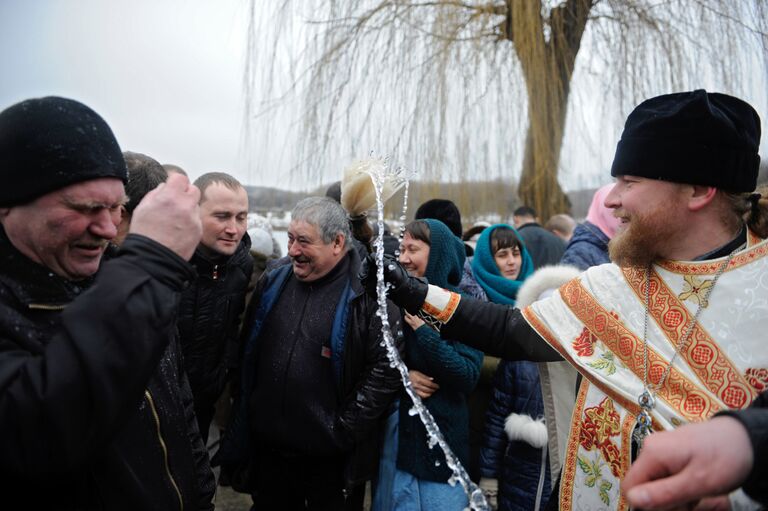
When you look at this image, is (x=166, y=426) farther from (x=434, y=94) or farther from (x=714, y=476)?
(x=434, y=94)

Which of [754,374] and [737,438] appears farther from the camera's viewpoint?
[754,374]

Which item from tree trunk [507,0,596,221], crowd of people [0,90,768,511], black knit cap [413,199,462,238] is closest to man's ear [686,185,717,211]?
crowd of people [0,90,768,511]

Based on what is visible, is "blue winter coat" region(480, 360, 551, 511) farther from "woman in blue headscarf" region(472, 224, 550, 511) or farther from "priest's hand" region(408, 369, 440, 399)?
"priest's hand" region(408, 369, 440, 399)

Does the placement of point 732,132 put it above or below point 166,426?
above

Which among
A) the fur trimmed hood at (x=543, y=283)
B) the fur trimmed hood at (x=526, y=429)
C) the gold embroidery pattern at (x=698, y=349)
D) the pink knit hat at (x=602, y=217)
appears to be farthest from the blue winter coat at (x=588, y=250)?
the gold embroidery pattern at (x=698, y=349)

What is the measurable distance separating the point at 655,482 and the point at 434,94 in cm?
391

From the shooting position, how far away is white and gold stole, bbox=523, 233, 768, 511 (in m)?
1.20

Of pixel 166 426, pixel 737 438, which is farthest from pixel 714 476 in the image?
pixel 166 426

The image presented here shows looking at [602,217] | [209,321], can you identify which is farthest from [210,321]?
[602,217]

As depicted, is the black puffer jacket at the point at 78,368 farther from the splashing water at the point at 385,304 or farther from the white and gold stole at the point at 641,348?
the white and gold stole at the point at 641,348

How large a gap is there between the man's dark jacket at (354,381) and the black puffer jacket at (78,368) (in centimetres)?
112

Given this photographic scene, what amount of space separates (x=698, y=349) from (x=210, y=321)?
74.9 inches

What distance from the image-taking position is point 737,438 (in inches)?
31.5

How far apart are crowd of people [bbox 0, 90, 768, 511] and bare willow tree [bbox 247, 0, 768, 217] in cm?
205
